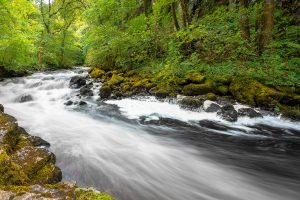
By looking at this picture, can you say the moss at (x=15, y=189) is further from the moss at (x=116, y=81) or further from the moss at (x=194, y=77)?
the moss at (x=116, y=81)

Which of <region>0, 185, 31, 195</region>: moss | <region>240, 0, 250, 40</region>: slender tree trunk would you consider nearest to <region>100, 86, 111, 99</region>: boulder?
<region>240, 0, 250, 40</region>: slender tree trunk

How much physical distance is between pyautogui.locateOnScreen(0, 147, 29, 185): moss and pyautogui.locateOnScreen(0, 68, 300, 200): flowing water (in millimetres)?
1167

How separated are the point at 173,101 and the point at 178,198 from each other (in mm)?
5675

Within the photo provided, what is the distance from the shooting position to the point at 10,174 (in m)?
3.13

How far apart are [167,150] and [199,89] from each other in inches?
155

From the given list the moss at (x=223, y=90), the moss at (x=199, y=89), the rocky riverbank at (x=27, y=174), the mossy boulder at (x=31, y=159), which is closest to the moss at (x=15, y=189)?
the rocky riverbank at (x=27, y=174)

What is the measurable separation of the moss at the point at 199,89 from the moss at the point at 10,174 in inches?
272

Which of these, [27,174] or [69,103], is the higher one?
[27,174]

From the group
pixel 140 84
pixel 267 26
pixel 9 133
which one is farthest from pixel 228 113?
pixel 9 133

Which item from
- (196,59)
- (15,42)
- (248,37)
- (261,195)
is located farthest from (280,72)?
(15,42)

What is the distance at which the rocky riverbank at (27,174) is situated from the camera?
2.74 metres

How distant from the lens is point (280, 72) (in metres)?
8.72

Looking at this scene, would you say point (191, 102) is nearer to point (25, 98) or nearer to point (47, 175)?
point (47, 175)

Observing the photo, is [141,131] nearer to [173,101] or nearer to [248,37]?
[173,101]
